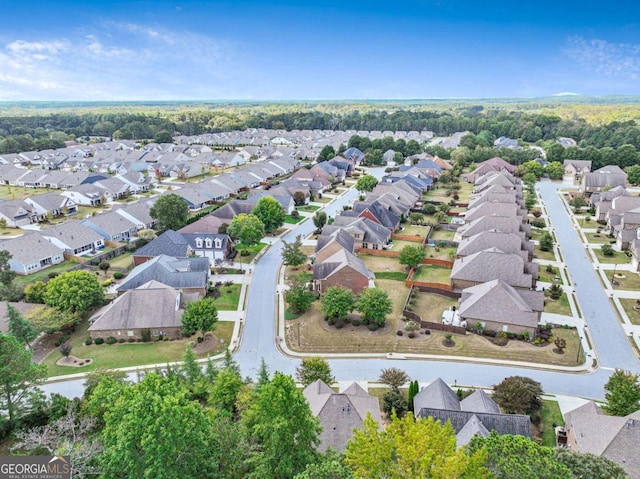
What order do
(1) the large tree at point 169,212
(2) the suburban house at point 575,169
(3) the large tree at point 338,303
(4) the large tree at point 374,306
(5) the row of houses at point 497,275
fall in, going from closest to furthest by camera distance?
(5) the row of houses at point 497,275, (4) the large tree at point 374,306, (3) the large tree at point 338,303, (1) the large tree at point 169,212, (2) the suburban house at point 575,169

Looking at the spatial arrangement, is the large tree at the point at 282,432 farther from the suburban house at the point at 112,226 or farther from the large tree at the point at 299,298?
the suburban house at the point at 112,226

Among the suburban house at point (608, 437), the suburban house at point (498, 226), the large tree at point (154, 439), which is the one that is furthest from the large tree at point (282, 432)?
the suburban house at point (498, 226)

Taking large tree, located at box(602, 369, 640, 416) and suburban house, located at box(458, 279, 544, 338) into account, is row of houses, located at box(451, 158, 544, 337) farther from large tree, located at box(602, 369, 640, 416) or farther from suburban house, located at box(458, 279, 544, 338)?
large tree, located at box(602, 369, 640, 416)

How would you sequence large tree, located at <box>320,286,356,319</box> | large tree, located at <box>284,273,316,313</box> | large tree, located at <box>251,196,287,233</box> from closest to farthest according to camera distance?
large tree, located at <box>320,286,356,319</box>, large tree, located at <box>284,273,316,313</box>, large tree, located at <box>251,196,287,233</box>

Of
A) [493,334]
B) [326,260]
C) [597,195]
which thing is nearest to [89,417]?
[326,260]

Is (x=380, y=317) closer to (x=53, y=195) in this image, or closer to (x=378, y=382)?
(x=378, y=382)

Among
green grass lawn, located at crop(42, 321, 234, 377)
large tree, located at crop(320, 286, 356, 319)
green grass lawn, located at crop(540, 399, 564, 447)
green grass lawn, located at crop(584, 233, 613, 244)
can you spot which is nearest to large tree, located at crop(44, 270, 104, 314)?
green grass lawn, located at crop(42, 321, 234, 377)
